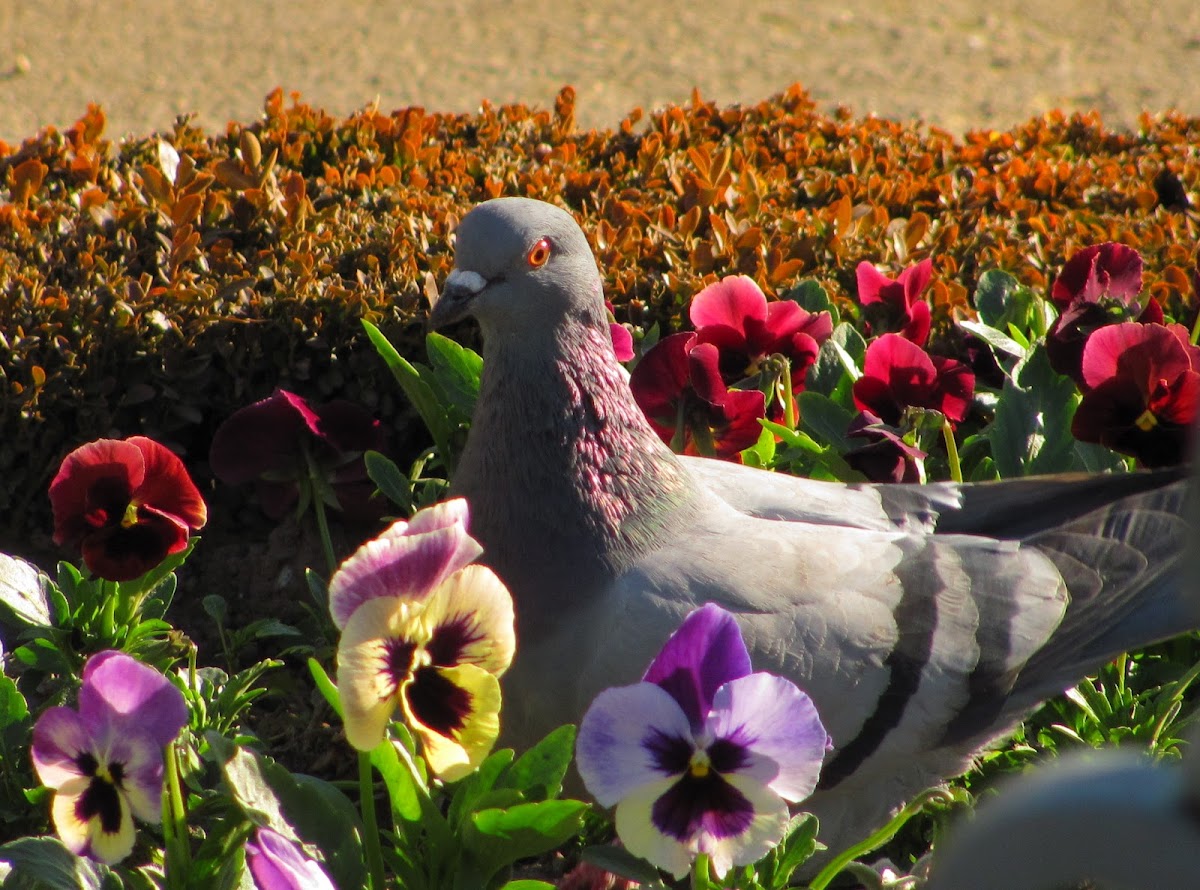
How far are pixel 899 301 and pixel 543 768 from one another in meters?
1.81

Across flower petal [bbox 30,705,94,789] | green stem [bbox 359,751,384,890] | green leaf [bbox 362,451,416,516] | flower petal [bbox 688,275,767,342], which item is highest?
flower petal [bbox 688,275,767,342]

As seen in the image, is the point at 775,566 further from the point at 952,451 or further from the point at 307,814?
the point at 307,814

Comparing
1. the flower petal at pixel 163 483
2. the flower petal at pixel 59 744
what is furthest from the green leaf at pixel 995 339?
the flower petal at pixel 59 744

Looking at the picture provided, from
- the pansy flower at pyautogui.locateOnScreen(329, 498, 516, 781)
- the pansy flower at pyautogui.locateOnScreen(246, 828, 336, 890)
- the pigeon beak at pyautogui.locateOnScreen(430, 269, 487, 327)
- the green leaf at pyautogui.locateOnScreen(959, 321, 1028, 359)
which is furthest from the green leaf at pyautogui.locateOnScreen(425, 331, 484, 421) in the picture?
the pansy flower at pyautogui.locateOnScreen(246, 828, 336, 890)

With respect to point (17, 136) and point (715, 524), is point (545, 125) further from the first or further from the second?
point (17, 136)

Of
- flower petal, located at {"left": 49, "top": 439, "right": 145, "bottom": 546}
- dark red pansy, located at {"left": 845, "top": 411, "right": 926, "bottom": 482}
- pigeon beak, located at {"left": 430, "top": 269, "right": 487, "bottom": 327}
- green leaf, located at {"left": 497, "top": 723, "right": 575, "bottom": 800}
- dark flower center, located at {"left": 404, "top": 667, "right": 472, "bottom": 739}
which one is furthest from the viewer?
dark red pansy, located at {"left": 845, "top": 411, "right": 926, "bottom": 482}

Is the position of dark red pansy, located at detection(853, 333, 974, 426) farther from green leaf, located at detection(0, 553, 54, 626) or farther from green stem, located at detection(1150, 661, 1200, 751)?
green leaf, located at detection(0, 553, 54, 626)

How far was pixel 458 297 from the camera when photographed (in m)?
2.62

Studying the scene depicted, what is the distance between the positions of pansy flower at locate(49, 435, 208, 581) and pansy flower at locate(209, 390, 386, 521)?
0.65 meters

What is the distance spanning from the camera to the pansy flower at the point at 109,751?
5.90ft

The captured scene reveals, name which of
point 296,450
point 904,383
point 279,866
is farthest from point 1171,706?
point 296,450

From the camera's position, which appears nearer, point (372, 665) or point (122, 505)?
point (372, 665)

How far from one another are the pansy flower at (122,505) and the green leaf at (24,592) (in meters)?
0.30

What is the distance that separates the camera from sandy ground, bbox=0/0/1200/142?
7688mm
